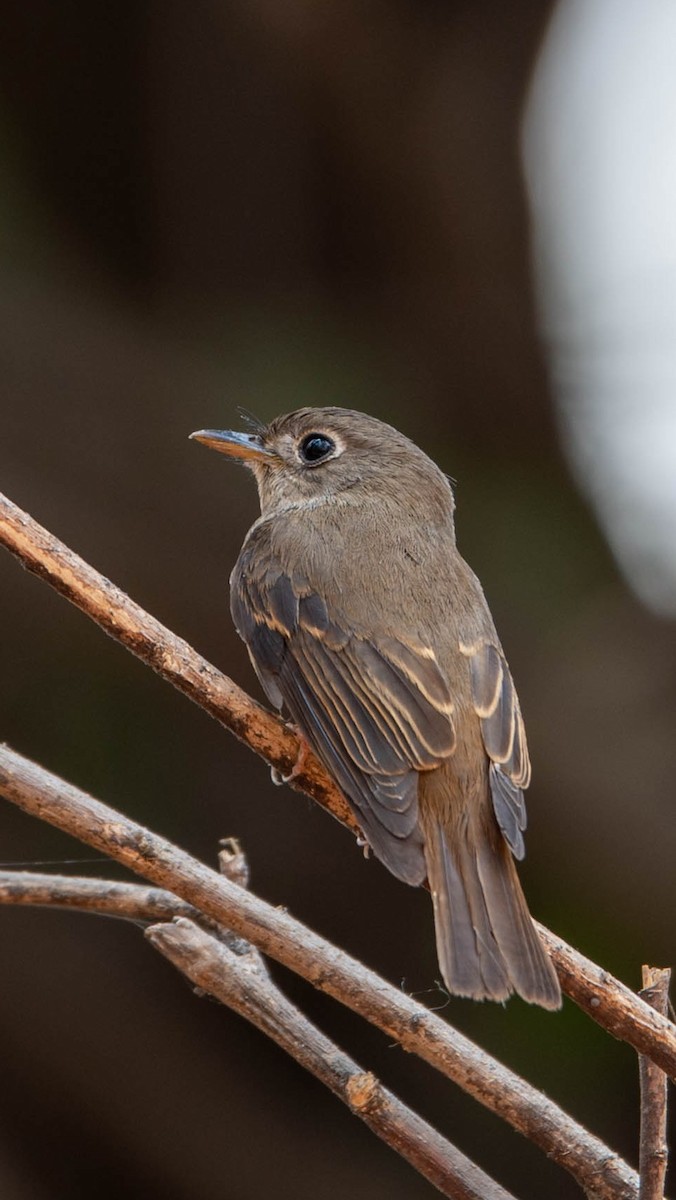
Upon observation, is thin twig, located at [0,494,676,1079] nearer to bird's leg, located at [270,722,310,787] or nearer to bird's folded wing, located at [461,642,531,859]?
bird's leg, located at [270,722,310,787]

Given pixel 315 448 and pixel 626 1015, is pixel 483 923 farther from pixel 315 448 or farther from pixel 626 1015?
pixel 315 448

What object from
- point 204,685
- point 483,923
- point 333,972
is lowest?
point 333,972

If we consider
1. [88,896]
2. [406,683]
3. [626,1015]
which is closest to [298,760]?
[406,683]

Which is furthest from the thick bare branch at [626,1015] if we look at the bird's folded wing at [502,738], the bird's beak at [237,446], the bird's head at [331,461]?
the bird's beak at [237,446]

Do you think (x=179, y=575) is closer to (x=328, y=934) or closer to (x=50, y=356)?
(x=50, y=356)

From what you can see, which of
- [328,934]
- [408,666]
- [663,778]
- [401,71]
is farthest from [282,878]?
[401,71]

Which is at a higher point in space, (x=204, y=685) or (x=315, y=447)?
(x=315, y=447)

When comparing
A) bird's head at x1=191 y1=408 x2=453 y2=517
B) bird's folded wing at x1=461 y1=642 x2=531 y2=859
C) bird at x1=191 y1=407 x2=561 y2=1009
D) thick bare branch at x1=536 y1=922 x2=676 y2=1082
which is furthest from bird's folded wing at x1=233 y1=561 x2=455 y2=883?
bird's head at x1=191 y1=408 x2=453 y2=517
